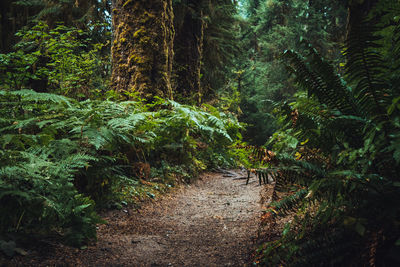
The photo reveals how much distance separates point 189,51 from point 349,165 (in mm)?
7426

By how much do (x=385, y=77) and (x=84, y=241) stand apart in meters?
2.46

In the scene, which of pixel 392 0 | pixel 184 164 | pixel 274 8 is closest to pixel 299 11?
pixel 274 8

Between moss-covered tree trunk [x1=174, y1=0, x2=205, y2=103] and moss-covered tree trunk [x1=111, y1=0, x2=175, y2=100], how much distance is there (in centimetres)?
304

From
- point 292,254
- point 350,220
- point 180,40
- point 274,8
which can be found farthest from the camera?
point 274,8

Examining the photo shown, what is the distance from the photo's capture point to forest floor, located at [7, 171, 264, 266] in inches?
74.1

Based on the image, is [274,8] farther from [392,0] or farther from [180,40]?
[392,0]

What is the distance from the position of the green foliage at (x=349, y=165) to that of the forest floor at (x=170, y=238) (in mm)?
608

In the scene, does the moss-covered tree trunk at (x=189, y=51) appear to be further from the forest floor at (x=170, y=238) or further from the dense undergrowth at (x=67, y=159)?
the forest floor at (x=170, y=238)

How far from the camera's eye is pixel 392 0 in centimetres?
158

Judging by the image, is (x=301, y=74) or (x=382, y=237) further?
(x=301, y=74)

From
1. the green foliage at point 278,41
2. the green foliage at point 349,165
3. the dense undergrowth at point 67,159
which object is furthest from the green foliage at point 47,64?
the green foliage at point 278,41

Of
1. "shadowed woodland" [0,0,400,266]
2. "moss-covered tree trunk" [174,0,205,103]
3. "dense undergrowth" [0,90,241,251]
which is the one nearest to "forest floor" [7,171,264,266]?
"shadowed woodland" [0,0,400,266]

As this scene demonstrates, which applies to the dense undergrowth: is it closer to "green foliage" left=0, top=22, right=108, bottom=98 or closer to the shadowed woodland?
the shadowed woodland

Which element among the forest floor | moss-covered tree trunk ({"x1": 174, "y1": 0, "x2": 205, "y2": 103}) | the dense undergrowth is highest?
moss-covered tree trunk ({"x1": 174, "y1": 0, "x2": 205, "y2": 103})
